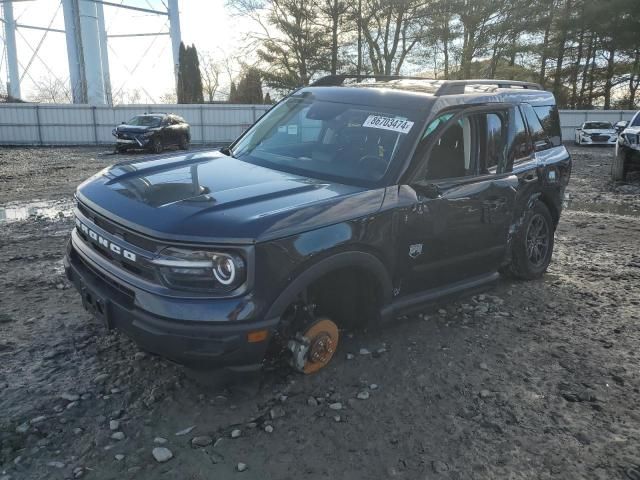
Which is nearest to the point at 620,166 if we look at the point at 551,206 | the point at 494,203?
the point at 551,206

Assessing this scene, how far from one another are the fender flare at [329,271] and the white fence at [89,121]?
25.8 metres

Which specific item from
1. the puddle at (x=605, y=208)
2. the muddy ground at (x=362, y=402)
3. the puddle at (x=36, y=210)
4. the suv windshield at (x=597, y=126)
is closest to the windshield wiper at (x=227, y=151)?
the muddy ground at (x=362, y=402)

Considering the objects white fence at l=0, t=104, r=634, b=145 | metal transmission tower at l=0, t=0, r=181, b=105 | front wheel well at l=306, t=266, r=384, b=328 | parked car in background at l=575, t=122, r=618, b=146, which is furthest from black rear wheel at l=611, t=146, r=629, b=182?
metal transmission tower at l=0, t=0, r=181, b=105

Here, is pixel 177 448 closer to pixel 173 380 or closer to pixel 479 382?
pixel 173 380

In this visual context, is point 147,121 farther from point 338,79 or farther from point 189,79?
point 189,79

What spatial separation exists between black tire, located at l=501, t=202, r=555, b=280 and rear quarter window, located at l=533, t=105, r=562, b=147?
0.75m

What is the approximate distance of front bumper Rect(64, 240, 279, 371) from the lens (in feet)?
A: 9.39

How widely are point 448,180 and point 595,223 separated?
5774mm

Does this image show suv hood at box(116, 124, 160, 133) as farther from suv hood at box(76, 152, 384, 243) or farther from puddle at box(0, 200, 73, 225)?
suv hood at box(76, 152, 384, 243)

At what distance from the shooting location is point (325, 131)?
13.8ft

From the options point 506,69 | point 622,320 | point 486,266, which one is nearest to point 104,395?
point 486,266

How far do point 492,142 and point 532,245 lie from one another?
4.84 ft

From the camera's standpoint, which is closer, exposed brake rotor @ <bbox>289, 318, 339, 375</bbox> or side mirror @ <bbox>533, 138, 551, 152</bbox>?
exposed brake rotor @ <bbox>289, 318, 339, 375</bbox>

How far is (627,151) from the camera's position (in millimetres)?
12938
